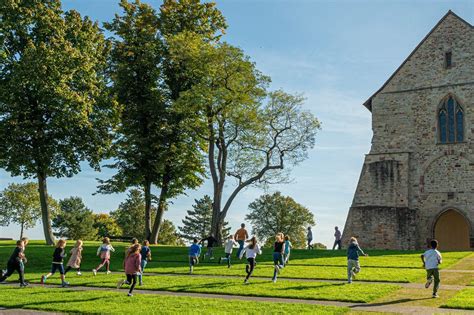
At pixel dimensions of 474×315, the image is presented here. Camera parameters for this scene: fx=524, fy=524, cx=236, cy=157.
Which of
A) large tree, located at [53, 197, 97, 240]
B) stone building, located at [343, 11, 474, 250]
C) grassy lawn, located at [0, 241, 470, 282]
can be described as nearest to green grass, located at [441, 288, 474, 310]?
grassy lawn, located at [0, 241, 470, 282]

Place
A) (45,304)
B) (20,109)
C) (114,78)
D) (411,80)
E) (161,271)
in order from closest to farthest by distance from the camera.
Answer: (45,304), (161,271), (20,109), (411,80), (114,78)

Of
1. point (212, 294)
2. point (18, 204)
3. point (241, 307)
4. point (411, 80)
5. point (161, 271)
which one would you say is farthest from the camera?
point (18, 204)

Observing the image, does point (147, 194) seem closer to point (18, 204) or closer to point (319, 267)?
point (319, 267)

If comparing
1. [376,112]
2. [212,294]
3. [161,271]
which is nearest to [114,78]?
[376,112]

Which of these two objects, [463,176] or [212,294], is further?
[463,176]

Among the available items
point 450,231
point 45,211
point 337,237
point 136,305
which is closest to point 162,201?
point 45,211

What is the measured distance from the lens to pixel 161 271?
22297mm

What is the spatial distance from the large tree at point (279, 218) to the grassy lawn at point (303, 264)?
43.3 m

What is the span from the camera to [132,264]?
15859mm

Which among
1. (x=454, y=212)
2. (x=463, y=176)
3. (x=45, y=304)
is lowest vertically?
(x=45, y=304)

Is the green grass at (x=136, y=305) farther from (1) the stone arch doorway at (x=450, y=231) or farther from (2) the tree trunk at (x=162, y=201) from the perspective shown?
(1) the stone arch doorway at (x=450, y=231)

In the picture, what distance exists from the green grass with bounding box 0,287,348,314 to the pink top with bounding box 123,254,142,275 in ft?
2.33

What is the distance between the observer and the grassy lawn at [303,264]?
1995 cm

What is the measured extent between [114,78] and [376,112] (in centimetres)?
2069
